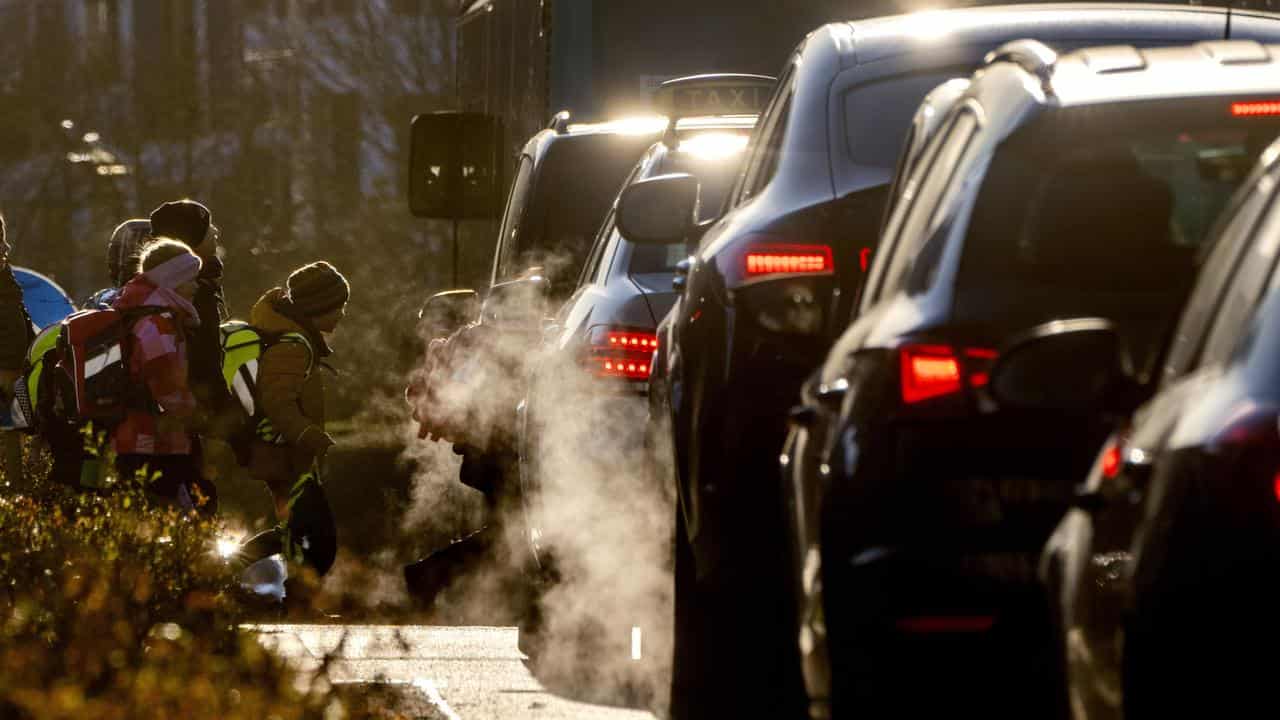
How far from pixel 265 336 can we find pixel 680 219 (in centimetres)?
328

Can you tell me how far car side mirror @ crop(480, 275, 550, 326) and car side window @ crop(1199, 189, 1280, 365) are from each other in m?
8.47

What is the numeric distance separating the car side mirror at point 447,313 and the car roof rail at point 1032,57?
921 cm

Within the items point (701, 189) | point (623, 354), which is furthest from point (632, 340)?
point (701, 189)

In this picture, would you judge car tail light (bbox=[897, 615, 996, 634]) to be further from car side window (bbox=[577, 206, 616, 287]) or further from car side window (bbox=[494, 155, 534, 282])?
car side window (bbox=[494, 155, 534, 282])

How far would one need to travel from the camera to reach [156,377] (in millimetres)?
11398

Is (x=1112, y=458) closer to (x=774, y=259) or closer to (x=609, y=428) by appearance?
(x=774, y=259)

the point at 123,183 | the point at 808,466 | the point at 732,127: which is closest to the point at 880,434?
the point at 808,466

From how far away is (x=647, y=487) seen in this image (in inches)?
393

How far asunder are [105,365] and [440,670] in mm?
1652

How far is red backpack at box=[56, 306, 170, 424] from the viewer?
11.4 m

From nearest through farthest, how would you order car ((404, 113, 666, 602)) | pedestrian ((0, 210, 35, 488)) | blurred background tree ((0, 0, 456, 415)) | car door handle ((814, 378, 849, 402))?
car door handle ((814, 378, 849, 402)), car ((404, 113, 666, 602)), pedestrian ((0, 210, 35, 488)), blurred background tree ((0, 0, 456, 415))

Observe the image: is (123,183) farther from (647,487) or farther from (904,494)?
(904,494)

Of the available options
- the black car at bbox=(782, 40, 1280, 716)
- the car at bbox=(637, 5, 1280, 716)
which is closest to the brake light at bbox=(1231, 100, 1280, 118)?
the black car at bbox=(782, 40, 1280, 716)

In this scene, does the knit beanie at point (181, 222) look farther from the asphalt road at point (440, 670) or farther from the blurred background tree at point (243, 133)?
the blurred background tree at point (243, 133)
